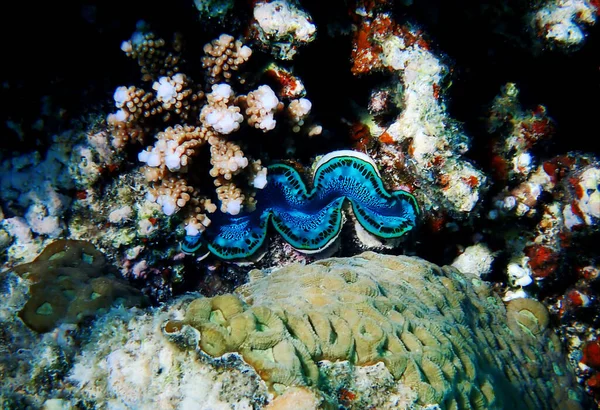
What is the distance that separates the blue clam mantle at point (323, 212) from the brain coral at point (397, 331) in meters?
0.32

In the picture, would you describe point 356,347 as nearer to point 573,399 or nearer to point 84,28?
point 573,399

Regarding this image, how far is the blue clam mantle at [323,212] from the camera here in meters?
3.17

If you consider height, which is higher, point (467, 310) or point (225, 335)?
point (467, 310)

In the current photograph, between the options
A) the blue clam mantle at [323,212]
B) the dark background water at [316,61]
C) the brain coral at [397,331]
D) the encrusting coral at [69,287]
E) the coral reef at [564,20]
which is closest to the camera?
the brain coral at [397,331]

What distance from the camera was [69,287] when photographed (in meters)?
2.54

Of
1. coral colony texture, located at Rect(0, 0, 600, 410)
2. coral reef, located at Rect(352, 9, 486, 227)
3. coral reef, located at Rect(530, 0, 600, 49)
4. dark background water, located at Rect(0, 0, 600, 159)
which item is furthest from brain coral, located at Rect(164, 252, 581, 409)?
coral reef, located at Rect(530, 0, 600, 49)

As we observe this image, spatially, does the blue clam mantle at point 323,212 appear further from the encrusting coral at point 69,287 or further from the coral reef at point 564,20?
the coral reef at point 564,20

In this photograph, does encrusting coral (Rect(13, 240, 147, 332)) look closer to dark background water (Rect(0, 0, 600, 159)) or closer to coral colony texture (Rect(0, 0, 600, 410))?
coral colony texture (Rect(0, 0, 600, 410))

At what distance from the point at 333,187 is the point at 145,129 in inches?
60.5

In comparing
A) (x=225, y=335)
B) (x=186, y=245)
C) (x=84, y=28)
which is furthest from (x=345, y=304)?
(x=84, y=28)

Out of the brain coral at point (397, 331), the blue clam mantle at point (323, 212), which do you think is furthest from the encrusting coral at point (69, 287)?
the brain coral at point (397, 331)

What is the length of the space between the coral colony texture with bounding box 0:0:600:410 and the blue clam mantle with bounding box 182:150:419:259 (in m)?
0.02

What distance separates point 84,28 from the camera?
291 cm

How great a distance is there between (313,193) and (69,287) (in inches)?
73.7
